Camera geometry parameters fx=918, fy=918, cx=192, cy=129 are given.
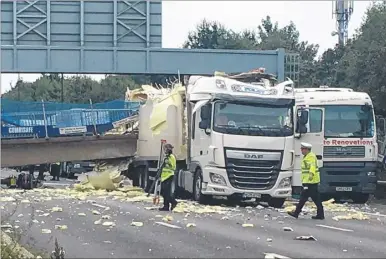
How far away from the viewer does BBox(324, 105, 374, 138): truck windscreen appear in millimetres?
26922

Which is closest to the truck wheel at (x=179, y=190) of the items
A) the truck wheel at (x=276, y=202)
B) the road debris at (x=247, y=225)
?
the truck wheel at (x=276, y=202)

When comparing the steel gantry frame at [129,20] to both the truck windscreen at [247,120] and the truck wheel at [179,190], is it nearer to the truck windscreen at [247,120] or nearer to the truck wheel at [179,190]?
the truck wheel at [179,190]

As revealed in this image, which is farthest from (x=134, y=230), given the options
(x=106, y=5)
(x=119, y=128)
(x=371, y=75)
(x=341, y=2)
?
(x=341, y=2)

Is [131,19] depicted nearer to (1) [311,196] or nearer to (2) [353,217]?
Answer: (2) [353,217]

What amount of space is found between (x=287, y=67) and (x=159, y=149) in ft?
106

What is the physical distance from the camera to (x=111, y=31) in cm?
4597

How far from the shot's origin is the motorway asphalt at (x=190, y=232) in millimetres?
13750

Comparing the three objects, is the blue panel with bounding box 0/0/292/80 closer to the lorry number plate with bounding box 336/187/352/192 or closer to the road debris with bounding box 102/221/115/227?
the lorry number plate with bounding box 336/187/352/192

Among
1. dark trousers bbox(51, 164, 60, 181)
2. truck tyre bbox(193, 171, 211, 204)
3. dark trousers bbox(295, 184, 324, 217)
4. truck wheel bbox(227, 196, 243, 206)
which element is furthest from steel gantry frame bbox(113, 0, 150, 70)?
dark trousers bbox(295, 184, 324, 217)

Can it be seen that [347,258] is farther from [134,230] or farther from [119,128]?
[119,128]

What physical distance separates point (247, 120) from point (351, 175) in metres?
5.29

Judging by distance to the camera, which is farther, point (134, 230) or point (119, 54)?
point (119, 54)

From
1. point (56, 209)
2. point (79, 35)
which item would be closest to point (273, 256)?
point (56, 209)

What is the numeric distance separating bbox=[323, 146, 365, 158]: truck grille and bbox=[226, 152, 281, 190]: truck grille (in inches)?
156
